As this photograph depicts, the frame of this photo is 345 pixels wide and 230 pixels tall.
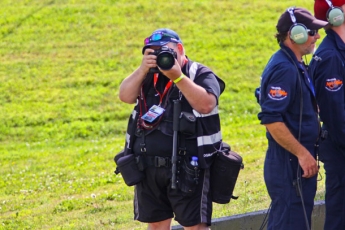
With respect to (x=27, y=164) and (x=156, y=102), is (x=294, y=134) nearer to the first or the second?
(x=156, y=102)

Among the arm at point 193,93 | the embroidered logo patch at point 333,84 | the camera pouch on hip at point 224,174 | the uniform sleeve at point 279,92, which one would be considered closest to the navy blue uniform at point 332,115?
the embroidered logo patch at point 333,84

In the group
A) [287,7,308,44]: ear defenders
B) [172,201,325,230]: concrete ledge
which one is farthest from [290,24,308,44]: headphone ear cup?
[172,201,325,230]: concrete ledge

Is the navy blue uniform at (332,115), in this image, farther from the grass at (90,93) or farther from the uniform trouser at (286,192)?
the grass at (90,93)

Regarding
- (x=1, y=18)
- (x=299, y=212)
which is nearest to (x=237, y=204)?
(x=299, y=212)

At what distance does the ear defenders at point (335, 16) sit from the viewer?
220 inches

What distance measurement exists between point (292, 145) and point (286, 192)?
0.39 meters

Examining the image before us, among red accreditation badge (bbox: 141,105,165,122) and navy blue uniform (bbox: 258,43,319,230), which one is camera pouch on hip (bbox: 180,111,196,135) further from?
navy blue uniform (bbox: 258,43,319,230)

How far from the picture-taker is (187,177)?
5156 mm

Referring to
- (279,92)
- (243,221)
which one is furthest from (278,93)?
(243,221)

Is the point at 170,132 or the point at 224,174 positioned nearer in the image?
the point at 170,132

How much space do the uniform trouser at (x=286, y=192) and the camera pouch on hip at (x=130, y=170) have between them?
0.99 meters

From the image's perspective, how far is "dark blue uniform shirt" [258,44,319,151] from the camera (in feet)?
16.6

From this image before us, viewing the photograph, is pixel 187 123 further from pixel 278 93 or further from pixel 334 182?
pixel 334 182

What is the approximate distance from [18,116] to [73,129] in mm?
1409
